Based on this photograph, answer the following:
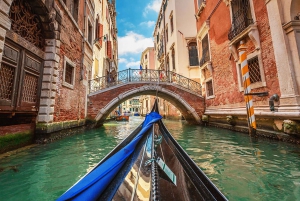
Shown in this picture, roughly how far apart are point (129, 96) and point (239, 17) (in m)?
5.83

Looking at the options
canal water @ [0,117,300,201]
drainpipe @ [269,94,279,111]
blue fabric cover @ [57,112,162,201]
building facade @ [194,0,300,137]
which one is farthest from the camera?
drainpipe @ [269,94,279,111]

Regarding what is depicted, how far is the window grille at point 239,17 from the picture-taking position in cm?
515

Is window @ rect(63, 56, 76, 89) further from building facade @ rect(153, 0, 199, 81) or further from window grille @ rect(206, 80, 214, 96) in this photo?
building facade @ rect(153, 0, 199, 81)

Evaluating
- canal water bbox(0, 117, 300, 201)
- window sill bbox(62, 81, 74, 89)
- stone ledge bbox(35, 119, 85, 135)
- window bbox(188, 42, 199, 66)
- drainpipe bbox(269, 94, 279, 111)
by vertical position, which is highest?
window bbox(188, 42, 199, 66)

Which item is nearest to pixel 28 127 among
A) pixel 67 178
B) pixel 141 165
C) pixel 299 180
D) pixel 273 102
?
pixel 67 178

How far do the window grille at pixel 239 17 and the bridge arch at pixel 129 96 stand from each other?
3.51 m

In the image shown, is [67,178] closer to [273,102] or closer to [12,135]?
[12,135]

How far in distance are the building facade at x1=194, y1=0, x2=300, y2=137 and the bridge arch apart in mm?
669

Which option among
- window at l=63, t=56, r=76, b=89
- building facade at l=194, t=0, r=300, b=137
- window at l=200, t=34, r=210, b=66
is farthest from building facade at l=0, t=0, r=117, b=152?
window at l=200, t=34, r=210, b=66

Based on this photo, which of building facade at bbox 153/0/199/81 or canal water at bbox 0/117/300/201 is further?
building facade at bbox 153/0/199/81

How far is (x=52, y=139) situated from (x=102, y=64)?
8.83 metres

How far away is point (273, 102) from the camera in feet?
12.9

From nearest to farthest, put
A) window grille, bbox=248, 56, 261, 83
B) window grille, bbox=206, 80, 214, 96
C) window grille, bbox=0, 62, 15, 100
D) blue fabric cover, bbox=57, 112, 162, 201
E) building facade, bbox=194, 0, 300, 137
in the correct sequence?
blue fabric cover, bbox=57, 112, 162, 201 < window grille, bbox=0, 62, 15, 100 < building facade, bbox=194, 0, 300, 137 < window grille, bbox=248, 56, 261, 83 < window grille, bbox=206, 80, 214, 96

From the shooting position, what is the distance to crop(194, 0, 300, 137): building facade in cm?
370
